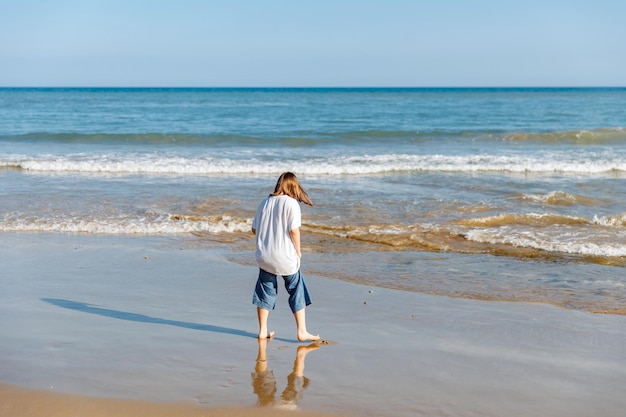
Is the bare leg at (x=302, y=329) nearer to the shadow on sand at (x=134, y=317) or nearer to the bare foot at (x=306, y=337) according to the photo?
the bare foot at (x=306, y=337)

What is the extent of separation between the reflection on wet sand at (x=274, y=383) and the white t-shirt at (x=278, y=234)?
68 centimetres

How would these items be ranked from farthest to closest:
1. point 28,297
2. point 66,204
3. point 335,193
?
1. point 335,193
2. point 66,204
3. point 28,297

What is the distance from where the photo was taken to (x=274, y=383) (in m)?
4.98

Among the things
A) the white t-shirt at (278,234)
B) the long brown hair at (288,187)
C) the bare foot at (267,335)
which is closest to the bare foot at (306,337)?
the bare foot at (267,335)

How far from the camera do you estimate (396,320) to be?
260 inches

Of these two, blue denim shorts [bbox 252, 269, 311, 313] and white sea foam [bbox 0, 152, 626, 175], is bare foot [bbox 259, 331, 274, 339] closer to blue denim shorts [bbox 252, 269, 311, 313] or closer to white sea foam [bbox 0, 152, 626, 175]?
blue denim shorts [bbox 252, 269, 311, 313]

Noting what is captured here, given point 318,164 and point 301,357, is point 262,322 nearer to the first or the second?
point 301,357

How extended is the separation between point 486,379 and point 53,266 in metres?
5.60

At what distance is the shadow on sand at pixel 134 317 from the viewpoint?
6.19 meters

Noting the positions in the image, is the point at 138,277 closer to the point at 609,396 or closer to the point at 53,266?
the point at 53,266

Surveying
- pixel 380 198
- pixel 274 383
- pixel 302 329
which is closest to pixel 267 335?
pixel 302 329

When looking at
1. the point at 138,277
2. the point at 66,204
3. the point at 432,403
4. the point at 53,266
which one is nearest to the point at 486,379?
the point at 432,403

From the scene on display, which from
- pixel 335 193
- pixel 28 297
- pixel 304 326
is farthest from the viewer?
pixel 335 193

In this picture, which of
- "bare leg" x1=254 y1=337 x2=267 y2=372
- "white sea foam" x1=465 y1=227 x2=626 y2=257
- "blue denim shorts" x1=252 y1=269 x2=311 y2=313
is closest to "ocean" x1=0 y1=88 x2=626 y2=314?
"white sea foam" x1=465 y1=227 x2=626 y2=257
